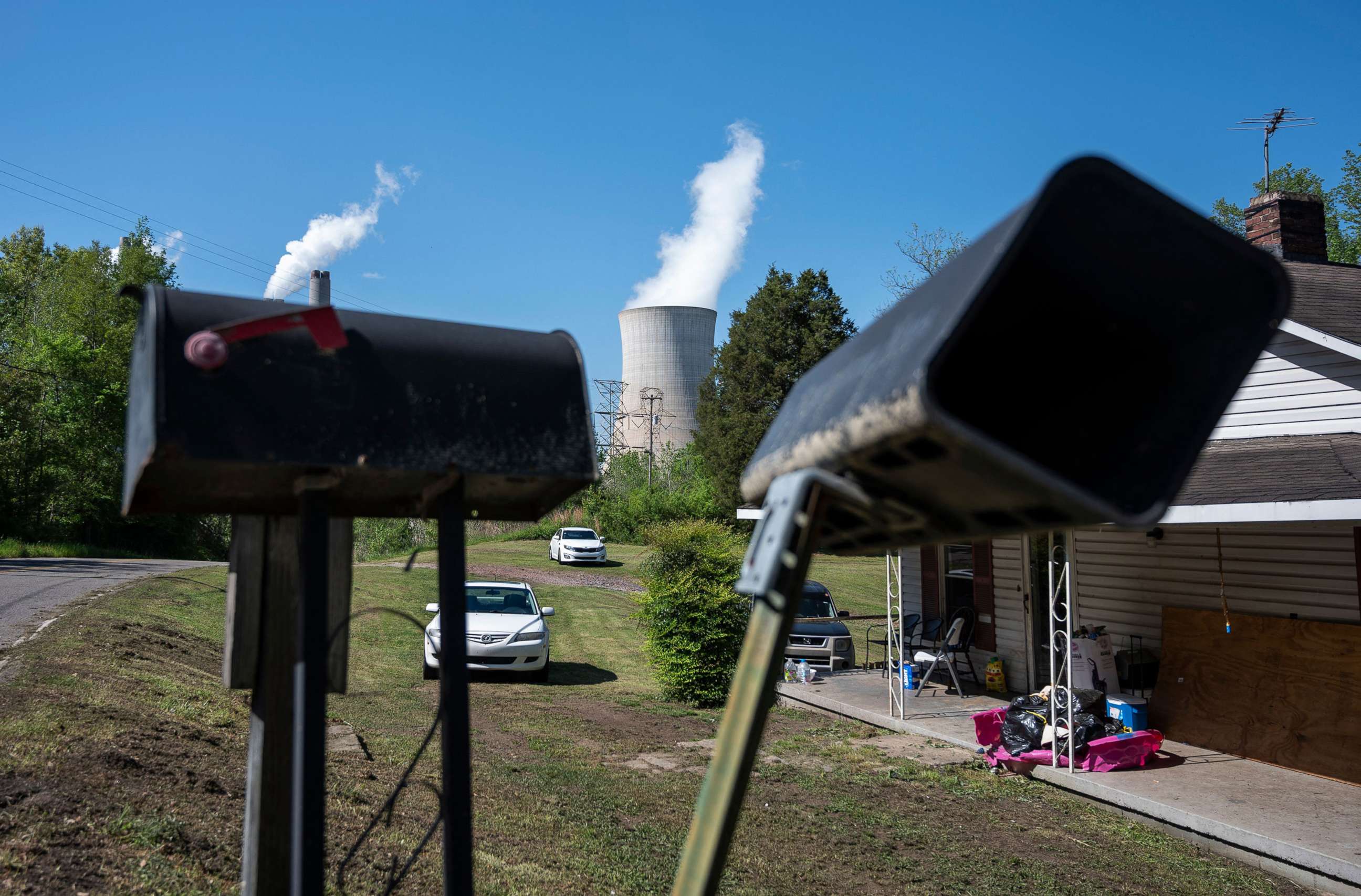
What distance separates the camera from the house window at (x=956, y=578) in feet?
46.1

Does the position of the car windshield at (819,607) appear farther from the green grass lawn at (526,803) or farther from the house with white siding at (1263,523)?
the green grass lawn at (526,803)

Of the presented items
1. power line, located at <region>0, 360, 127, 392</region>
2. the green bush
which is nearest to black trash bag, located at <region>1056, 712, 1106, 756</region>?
the green bush

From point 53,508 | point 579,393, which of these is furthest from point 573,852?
point 53,508

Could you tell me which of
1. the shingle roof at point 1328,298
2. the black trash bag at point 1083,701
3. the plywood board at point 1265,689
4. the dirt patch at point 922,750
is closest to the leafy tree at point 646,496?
the shingle roof at point 1328,298

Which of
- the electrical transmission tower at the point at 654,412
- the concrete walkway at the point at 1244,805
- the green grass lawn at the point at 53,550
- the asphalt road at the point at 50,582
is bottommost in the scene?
the concrete walkway at the point at 1244,805

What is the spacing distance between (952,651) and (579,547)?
2141cm

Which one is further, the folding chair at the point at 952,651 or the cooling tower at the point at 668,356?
the cooling tower at the point at 668,356

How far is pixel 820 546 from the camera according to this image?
4.74 ft

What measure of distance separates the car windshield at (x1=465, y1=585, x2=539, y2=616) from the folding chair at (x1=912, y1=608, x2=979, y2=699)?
228 inches

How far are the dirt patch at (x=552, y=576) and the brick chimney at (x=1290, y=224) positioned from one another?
18890 millimetres

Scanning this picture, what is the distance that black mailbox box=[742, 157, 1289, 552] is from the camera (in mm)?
1050

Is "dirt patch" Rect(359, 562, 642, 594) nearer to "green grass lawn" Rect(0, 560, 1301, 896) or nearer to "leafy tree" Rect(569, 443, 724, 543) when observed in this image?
"leafy tree" Rect(569, 443, 724, 543)

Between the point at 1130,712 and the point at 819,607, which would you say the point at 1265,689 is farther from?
the point at 819,607

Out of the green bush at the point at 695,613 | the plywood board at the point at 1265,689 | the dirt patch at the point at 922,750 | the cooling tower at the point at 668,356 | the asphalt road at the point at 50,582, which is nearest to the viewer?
the plywood board at the point at 1265,689
